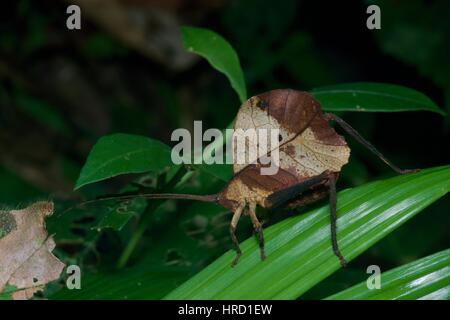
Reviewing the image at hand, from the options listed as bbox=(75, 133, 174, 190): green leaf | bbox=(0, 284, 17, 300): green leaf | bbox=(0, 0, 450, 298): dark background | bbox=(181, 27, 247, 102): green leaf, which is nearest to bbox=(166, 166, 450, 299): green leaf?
bbox=(75, 133, 174, 190): green leaf

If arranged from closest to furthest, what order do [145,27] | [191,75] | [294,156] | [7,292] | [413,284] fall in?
[413,284]
[294,156]
[7,292]
[145,27]
[191,75]

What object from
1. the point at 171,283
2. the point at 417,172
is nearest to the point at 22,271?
the point at 171,283

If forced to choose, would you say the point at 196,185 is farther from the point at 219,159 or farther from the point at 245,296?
the point at 245,296

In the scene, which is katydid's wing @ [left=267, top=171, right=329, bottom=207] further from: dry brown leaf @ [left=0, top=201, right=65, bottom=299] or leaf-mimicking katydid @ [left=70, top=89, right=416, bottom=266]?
dry brown leaf @ [left=0, top=201, right=65, bottom=299]

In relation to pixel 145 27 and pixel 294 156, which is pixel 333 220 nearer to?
pixel 294 156

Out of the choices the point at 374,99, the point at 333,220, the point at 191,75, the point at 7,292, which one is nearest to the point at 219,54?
the point at 374,99
